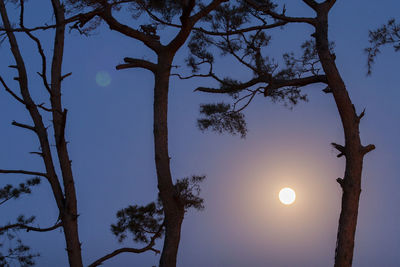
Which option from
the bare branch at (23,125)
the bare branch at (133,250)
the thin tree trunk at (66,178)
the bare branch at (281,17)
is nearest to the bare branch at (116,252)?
the bare branch at (133,250)

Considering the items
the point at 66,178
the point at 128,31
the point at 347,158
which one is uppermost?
the point at 128,31

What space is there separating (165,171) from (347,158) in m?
2.39

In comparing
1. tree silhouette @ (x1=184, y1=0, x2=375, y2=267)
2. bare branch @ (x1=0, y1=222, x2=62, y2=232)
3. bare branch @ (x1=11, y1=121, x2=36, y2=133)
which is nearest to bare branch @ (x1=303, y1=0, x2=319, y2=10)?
tree silhouette @ (x1=184, y1=0, x2=375, y2=267)

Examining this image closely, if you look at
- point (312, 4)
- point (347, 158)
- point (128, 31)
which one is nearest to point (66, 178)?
point (128, 31)

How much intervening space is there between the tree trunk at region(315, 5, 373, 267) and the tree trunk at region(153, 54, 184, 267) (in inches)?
81.4

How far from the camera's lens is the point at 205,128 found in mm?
8430

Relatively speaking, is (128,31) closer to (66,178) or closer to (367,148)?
(66,178)

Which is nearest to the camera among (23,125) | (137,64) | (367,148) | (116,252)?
(23,125)

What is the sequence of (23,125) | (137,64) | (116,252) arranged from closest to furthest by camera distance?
(23,125) < (116,252) < (137,64)

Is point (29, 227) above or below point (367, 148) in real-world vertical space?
below

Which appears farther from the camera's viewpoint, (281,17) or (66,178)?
(281,17)

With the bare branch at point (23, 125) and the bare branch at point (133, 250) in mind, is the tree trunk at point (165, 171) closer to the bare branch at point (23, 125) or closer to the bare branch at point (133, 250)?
the bare branch at point (133, 250)

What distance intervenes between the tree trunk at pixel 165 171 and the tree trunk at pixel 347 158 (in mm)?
2067

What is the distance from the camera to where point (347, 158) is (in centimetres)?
665
